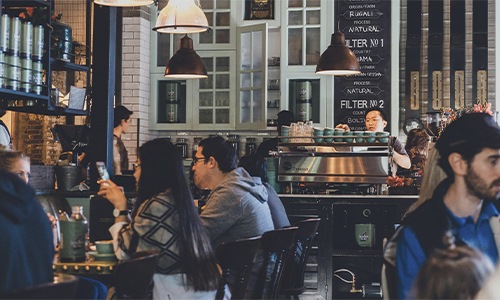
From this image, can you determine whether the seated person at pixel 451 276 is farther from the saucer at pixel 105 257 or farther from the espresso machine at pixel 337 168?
the espresso machine at pixel 337 168

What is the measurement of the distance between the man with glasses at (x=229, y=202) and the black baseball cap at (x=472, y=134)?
186cm

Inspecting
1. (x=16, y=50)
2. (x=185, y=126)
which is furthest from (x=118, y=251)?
(x=185, y=126)

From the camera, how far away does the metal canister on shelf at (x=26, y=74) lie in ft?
18.6

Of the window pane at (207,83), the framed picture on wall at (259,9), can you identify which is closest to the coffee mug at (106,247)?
the window pane at (207,83)

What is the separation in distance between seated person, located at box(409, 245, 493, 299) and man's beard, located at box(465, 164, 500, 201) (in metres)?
0.95

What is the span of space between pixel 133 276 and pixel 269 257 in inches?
60.7

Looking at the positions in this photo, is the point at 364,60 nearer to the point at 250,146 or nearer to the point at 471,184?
the point at 250,146

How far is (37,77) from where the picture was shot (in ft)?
19.2

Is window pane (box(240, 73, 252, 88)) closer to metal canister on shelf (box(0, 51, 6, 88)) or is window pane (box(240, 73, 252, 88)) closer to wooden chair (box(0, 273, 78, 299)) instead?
metal canister on shelf (box(0, 51, 6, 88))

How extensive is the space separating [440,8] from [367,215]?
15.6ft

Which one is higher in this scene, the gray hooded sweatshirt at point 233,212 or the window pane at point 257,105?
the window pane at point 257,105

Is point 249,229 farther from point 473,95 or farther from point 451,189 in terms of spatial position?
point 473,95

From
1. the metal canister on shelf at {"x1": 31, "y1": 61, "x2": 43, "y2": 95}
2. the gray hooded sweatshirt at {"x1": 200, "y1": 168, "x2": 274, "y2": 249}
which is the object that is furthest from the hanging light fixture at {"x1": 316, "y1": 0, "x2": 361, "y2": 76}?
the gray hooded sweatshirt at {"x1": 200, "y1": 168, "x2": 274, "y2": 249}

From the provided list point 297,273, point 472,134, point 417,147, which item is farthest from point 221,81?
point 472,134
